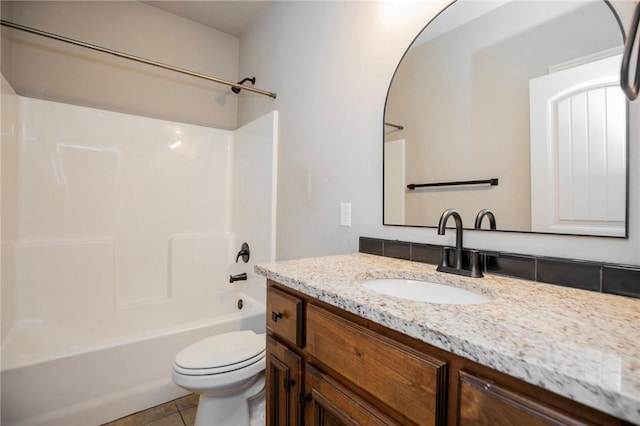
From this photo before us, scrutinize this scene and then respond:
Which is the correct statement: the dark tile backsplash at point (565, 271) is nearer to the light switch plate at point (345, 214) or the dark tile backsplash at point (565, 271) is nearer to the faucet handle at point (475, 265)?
the faucet handle at point (475, 265)

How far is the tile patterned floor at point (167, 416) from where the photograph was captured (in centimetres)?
161

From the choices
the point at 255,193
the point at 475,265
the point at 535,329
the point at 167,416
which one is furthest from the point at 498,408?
the point at 255,193

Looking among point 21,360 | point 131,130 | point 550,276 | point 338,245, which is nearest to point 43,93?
point 131,130

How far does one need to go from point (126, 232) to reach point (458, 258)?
2.28 m

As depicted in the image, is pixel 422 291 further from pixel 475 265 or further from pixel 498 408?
pixel 498 408

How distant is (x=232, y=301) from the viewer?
2490mm

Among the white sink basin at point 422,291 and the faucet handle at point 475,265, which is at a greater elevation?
the faucet handle at point 475,265

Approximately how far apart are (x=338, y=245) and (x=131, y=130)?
185 cm

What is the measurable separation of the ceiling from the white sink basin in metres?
2.28

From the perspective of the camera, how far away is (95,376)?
5.01 feet

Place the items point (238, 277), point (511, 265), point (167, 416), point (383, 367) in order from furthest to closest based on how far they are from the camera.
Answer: point (238, 277) → point (167, 416) → point (511, 265) → point (383, 367)

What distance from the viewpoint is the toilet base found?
1381 mm

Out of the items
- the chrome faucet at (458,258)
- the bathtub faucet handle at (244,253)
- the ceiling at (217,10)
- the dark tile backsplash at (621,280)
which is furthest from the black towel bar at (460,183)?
the ceiling at (217,10)

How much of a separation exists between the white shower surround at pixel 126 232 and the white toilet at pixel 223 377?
41 cm
